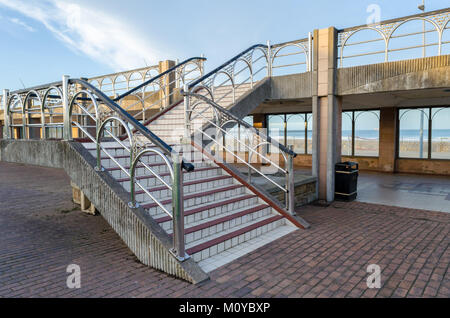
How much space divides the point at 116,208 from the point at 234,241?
6.01 ft

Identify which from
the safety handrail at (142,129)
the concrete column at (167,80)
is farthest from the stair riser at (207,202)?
the concrete column at (167,80)

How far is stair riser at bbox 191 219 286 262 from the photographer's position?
14.5 feet

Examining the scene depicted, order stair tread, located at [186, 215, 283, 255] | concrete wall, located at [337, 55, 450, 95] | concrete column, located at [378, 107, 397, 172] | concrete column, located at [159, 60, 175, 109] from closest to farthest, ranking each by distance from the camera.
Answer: stair tread, located at [186, 215, 283, 255], concrete wall, located at [337, 55, 450, 95], concrete column, located at [159, 60, 175, 109], concrete column, located at [378, 107, 397, 172]

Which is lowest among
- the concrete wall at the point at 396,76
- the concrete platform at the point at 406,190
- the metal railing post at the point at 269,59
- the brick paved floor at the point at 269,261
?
the brick paved floor at the point at 269,261

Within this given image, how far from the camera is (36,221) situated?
651 centimetres

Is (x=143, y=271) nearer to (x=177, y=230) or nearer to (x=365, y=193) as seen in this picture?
(x=177, y=230)

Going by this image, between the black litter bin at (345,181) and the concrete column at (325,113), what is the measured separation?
16cm

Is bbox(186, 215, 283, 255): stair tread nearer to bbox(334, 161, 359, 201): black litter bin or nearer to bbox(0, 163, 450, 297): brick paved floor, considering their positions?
bbox(0, 163, 450, 297): brick paved floor

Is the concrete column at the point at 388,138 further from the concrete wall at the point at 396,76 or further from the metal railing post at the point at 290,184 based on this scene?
the metal railing post at the point at 290,184

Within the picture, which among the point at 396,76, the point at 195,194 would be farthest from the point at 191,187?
the point at 396,76

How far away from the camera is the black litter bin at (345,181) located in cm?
860

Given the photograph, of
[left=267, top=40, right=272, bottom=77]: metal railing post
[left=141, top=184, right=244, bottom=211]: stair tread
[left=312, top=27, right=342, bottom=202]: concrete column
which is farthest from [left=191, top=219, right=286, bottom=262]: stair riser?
[left=267, top=40, right=272, bottom=77]: metal railing post

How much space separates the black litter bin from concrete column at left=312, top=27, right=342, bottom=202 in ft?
0.52

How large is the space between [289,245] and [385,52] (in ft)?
18.4
